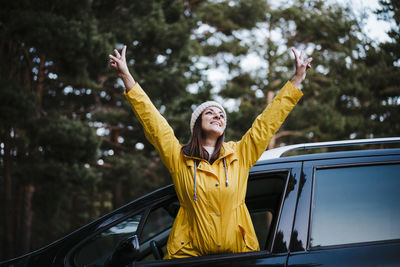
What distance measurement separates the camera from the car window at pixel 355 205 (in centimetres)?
183

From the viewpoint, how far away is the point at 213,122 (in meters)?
2.28

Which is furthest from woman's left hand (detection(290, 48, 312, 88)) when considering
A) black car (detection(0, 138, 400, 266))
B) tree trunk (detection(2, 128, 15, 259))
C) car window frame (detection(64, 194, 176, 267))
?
tree trunk (detection(2, 128, 15, 259))

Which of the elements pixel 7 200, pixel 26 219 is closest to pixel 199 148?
pixel 7 200

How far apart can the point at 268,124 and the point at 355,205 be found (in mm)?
632

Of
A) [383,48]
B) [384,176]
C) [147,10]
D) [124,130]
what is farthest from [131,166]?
[384,176]

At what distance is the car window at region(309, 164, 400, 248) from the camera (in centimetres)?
183

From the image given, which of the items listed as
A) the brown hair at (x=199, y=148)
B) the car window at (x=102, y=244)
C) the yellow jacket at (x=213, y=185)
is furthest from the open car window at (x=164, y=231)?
the brown hair at (x=199, y=148)

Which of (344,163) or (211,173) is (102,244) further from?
(344,163)

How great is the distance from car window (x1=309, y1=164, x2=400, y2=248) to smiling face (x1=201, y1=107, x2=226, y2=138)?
0.63 metres

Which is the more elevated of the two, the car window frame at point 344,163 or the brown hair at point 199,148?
the brown hair at point 199,148

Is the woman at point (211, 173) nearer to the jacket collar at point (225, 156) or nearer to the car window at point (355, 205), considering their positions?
the jacket collar at point (225, 156)

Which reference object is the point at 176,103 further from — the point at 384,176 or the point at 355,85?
the point at 384,176

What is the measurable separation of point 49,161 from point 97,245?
7.89 meters

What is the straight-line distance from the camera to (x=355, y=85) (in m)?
12.3
